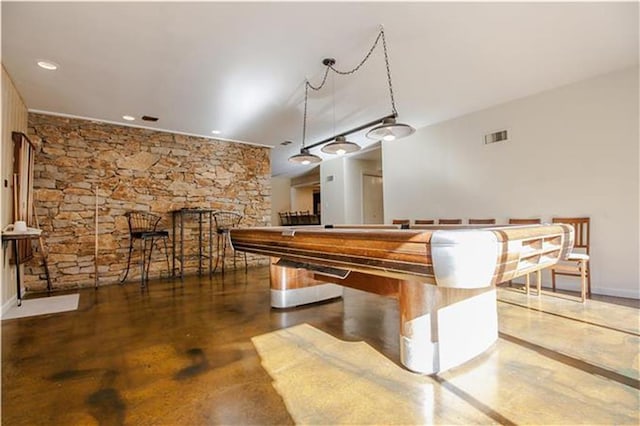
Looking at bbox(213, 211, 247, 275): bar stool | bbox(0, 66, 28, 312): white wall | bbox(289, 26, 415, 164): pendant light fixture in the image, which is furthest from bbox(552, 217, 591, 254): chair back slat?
bbox(0, 66, 28, 312): white wall

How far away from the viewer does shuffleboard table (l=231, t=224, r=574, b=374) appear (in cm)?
139

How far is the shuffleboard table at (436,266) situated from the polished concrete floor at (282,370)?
0.59ft

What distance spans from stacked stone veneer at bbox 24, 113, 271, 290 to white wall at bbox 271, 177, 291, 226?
17.4 ft

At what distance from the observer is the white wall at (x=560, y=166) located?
3.61m

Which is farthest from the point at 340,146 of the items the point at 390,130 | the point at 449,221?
the point at 449,221

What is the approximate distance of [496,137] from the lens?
4742 mm

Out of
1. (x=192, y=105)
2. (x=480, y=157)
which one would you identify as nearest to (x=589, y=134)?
(x=480, y=157)

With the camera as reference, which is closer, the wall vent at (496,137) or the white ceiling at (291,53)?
the white ceiling at (291,53)

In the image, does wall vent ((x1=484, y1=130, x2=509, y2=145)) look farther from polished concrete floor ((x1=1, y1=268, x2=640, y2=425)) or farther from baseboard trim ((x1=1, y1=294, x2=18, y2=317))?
baseboard trim ((x1=1, y1=294, x2=18, y2=317))

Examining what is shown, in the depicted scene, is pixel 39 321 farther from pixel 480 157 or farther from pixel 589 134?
pixel 589 134

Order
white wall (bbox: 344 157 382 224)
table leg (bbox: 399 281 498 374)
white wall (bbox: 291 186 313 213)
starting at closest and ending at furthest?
table leg (bbox: 399 281 498 374) → white wall (bbox: 344 157 382 224) → white wall (bbox: 291 186 313 213)

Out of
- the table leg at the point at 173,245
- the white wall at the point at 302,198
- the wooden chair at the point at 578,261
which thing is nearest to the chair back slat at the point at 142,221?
the table leg at the point at 173,245

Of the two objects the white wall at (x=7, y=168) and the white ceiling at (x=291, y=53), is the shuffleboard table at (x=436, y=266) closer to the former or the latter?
the white ceiling at (x=291, y=53)

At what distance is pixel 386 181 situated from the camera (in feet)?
21.2
